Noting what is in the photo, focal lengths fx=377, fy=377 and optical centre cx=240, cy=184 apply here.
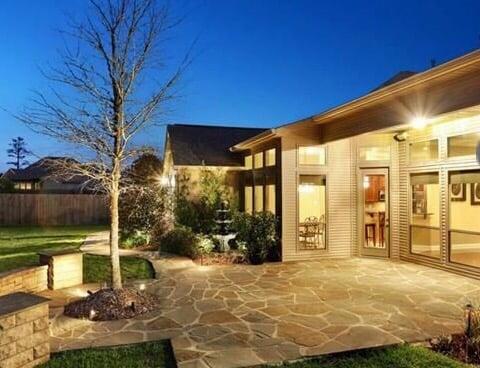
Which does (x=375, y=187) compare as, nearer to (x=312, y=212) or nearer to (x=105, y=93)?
(x=312, y=212)

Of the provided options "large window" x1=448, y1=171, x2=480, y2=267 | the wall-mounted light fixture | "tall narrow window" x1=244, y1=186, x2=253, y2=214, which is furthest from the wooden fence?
"large window" x1=448, y1=171, x2=480, y2=267

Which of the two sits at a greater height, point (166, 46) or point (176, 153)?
point (166, 46)

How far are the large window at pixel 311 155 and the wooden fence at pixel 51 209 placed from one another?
1266cm

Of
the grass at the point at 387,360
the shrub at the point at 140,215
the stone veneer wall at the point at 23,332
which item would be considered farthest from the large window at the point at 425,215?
the stone veneer wall at the point at 23,332

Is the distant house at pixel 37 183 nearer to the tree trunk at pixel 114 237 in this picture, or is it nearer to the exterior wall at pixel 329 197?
the exterior wall at pixel 329 197

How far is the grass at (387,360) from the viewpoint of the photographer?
14.0 ft

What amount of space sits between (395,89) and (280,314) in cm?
463

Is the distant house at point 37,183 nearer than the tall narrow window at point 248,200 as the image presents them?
No

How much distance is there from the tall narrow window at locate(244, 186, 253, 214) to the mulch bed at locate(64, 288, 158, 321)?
7.13 meters

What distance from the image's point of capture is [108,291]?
634 centimetres

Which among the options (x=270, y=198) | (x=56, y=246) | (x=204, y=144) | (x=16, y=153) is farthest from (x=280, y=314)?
(x=16, y=153)

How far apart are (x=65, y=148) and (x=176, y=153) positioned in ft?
24.9

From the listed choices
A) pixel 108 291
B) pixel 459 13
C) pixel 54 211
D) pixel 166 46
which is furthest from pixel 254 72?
pixel 108 291

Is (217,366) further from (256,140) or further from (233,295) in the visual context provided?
(256,140)
